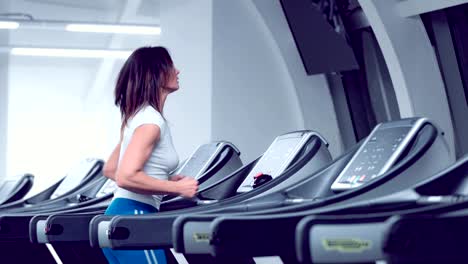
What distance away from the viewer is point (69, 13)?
1061 cm

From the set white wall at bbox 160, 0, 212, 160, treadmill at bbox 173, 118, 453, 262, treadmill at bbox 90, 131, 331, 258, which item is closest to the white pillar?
white wall at bbox 160, 0, 212, 160

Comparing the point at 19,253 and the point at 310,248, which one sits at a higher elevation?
the point at 310,248

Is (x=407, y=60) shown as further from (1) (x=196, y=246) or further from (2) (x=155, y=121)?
(1) (x=196, y=246)

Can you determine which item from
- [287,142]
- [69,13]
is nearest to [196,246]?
[287,142]

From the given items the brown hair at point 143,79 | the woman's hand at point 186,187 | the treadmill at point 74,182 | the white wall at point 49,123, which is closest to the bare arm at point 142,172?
the woman's hand at point 186,187

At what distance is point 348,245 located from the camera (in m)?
1.99

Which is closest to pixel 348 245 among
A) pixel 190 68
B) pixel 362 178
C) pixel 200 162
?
pixel 362 178

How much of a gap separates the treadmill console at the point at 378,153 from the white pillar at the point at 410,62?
2498 mm

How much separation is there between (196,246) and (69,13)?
27.5 ft

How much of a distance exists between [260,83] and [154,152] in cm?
354

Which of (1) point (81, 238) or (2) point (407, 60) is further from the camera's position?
(2) point (407, 60)

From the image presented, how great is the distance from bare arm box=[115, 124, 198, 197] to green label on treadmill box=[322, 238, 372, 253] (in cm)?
117

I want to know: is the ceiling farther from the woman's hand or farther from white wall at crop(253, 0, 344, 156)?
the woman's hand

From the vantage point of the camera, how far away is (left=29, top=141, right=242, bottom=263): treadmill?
363 cm
